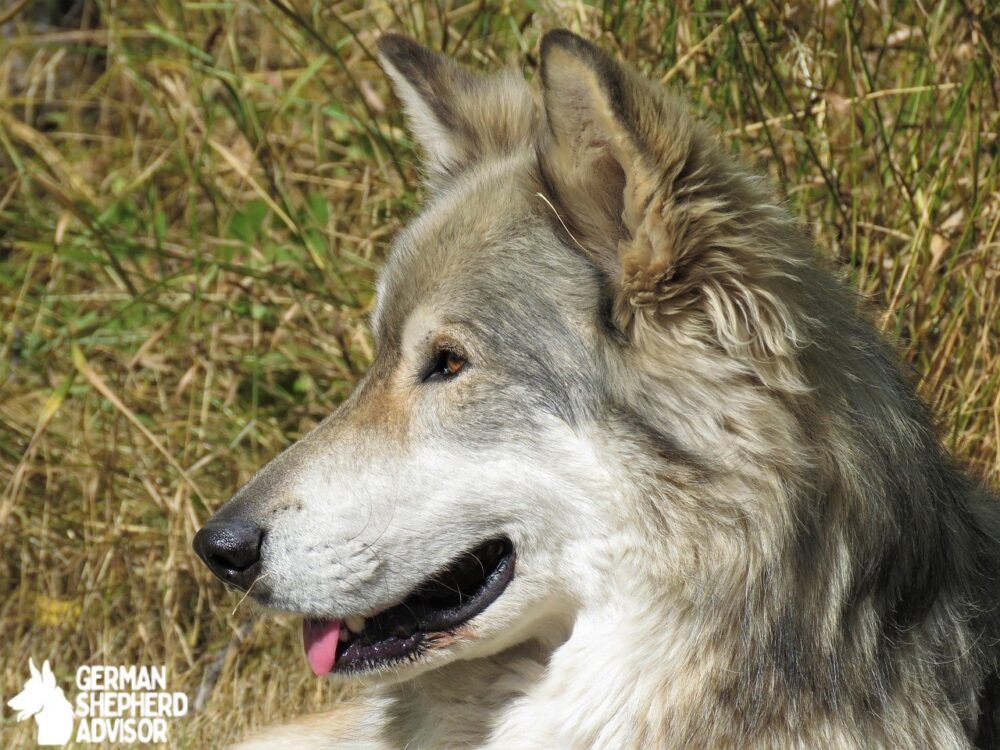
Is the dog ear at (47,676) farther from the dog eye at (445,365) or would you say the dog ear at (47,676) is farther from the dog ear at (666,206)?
the dog ear at (666,206)

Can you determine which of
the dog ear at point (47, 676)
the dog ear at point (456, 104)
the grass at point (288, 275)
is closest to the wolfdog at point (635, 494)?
the dog ear at point (456, 104)

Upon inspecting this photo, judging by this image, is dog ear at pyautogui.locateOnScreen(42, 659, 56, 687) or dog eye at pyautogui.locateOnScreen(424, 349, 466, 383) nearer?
dog eye at pyautogui.locateOnScreen(424, 349, 466, 383)

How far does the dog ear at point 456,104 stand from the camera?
3.09 meters

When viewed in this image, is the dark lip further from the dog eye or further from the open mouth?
the dog eye

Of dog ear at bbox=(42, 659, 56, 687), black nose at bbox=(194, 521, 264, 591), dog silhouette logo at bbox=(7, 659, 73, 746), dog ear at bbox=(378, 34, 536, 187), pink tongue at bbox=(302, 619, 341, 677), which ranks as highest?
dog ear at bbox=(378, 34, 536, 187)

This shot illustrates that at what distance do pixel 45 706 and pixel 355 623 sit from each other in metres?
1.71

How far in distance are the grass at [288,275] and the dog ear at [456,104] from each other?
95 centimetres

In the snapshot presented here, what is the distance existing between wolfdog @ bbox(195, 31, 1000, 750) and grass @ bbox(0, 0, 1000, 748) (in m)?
1.15

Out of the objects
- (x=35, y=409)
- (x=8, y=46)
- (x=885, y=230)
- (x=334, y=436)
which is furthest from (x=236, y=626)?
(x=8, y=46)

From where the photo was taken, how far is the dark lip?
245cm

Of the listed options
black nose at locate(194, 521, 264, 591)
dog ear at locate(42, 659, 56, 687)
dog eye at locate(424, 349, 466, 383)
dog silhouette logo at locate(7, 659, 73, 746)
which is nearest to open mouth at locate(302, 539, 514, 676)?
black nose at locate(194, 521, 264, 591)

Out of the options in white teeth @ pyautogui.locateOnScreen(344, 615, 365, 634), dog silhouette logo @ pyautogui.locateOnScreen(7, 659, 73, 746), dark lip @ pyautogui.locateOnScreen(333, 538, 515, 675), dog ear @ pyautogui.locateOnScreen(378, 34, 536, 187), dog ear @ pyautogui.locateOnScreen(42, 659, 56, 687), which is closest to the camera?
dark lip @ pyautogui.locateOnScreen(333, 538, 515, 675)

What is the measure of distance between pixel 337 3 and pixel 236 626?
2588mm

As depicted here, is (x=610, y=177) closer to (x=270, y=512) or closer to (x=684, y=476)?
(x=684, y=476)
